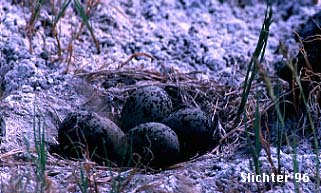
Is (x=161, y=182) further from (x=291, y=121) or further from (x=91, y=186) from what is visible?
(x=291, y=121)

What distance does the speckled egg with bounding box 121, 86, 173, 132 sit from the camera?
10.2ft

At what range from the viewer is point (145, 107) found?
311cm

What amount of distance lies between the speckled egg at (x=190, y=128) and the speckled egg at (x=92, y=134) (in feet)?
0.70

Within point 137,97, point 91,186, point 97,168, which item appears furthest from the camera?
point 137,97

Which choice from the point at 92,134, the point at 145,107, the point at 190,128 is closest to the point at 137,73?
the point at 145,107

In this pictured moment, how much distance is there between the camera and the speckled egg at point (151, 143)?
2922 mm

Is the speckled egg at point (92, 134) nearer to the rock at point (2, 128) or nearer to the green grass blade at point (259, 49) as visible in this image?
the rock at point (2, 128)

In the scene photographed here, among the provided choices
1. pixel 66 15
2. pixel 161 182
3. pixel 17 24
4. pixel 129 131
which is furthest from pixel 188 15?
pixel 161 182

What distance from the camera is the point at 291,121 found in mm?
3205

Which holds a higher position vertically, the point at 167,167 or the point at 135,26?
the point at 135,26

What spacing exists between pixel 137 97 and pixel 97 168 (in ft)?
1.22

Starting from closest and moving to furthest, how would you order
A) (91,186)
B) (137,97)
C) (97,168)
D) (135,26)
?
1. (91,186)
2. (97,168)
3. (137,97)
4. (135,26)

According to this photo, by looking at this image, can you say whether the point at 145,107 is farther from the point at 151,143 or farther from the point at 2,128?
the point at 2,128

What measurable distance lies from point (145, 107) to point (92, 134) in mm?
268
